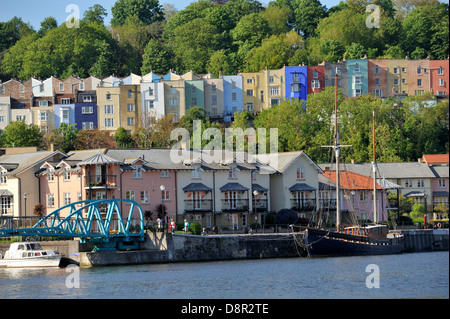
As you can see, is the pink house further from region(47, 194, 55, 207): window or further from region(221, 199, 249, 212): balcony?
region(221, 199, 249, 212): balcony

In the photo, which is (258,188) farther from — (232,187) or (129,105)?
(129,105)

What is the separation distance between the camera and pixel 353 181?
94.6 meters

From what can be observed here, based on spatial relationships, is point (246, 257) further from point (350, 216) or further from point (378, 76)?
point (378, 76)

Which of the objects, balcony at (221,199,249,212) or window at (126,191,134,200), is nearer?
window at (126,191,134,200)

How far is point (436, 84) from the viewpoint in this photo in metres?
151

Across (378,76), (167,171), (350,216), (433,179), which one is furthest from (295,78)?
(167,171)

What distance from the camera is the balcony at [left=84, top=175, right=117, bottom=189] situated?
7719cm

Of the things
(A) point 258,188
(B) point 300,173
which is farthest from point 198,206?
(B) point 300,173

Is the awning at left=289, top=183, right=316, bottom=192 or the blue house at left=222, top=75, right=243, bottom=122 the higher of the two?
the blue house at left=222, top=75, right=243, bottom=122

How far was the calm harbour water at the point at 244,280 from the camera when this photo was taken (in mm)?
49219

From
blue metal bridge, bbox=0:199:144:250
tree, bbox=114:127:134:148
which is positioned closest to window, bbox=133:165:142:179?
blue metal bridge, bbox=0:199:144:250

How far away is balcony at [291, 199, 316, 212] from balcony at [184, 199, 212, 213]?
9327 mm

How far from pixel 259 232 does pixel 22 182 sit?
20.8m

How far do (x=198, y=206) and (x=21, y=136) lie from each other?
42646mm
